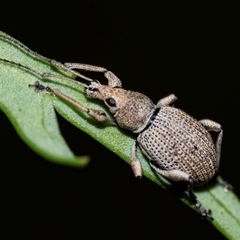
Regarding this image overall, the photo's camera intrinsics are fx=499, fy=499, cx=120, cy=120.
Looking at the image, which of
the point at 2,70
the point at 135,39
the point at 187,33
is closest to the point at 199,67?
the point at 187,33

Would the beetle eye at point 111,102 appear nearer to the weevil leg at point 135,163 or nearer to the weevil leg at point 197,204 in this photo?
the weevil leg at point 135,163

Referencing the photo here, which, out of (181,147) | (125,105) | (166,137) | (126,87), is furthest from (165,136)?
(126,87)

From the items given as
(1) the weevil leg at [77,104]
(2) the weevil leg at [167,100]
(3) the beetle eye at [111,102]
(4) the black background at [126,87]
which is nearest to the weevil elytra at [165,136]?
(3) the beetle eye at [111,102]

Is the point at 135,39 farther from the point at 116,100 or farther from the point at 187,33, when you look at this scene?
the point at 116,100

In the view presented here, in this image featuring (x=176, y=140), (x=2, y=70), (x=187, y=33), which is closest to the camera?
(x=2, y=70)

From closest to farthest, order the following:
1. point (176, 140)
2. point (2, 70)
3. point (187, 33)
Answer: point (2, 70), point (176, 140), point (187, 33)

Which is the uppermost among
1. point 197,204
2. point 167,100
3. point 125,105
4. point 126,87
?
point 167,100

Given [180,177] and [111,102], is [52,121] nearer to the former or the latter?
[111,102]
